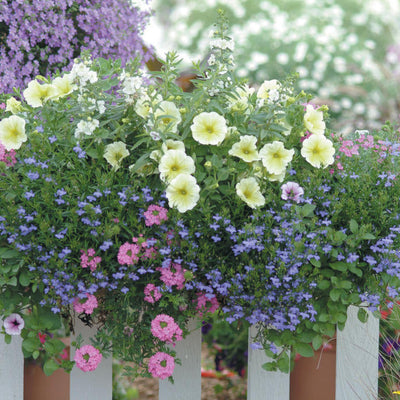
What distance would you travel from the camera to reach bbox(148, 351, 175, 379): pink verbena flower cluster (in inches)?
66.4

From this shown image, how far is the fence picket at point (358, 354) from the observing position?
2.06 meters

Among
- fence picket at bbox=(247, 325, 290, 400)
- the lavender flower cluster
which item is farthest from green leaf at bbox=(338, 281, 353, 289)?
the lavender flower cluster

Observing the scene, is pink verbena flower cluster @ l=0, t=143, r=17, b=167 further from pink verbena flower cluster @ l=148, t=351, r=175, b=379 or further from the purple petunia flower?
pink verbena flower cluster @ l=148, t=351, r=175, b=379

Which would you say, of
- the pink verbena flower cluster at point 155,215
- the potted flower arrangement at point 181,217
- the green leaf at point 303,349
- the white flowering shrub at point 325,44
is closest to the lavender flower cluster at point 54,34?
the potted flower arrangement at point 181,217

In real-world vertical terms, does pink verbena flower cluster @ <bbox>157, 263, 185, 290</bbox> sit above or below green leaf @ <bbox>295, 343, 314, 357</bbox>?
above

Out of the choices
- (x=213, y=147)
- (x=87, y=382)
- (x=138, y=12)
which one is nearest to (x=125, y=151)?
(x=213, y=147)

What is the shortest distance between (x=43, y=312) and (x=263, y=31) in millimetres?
10028

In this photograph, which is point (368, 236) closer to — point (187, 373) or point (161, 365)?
point (161, 365)

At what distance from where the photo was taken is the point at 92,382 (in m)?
2.07

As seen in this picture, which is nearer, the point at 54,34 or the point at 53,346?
the point at 53,346

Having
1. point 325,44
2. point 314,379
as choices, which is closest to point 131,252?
point 314,379

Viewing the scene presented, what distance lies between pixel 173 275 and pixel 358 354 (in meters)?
0.84

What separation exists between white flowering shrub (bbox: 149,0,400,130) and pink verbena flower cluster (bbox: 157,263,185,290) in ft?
20.5

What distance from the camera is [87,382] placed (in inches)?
81.4
